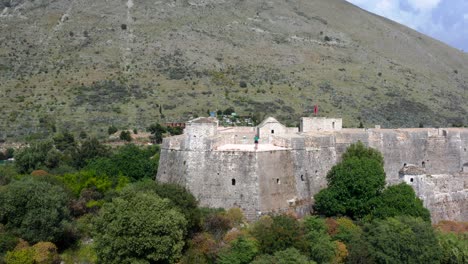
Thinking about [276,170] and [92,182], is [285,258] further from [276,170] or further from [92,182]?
[92,182]

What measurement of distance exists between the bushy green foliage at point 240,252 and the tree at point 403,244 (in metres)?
6.31

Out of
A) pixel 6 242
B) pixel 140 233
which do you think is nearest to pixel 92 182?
pixel 6 242

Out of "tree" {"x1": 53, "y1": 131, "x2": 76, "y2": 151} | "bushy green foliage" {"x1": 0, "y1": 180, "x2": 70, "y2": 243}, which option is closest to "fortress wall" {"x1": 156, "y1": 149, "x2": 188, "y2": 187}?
"bushy green foliage" {"x1": 0, "y1": 180, "x2": 70, "y2": 243}

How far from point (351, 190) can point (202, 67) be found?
46794mm

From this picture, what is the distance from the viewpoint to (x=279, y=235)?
2541 centimetres

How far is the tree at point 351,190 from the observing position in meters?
32.2

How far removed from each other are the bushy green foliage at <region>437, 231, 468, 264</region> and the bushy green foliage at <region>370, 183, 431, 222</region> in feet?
10.2

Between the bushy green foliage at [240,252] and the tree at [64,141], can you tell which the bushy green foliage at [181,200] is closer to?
the bushy green foliage at [240,252]

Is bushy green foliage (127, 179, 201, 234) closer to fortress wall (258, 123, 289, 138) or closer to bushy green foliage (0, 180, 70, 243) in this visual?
bushy green foliage (0, 180, 70, 243)

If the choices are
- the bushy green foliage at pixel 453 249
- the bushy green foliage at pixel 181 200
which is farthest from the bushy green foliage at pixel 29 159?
the bushy green foliage at pixel 453 249

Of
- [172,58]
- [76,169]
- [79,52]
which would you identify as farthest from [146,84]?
[76,169]

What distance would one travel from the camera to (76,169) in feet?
152

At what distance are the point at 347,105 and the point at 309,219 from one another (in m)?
45.1

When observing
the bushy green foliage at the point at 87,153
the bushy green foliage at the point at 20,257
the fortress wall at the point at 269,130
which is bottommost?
the bushy green foliage at the point at 20,257
